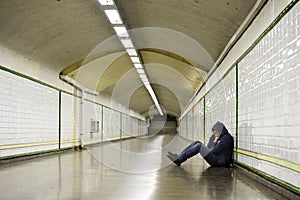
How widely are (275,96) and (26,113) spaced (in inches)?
287

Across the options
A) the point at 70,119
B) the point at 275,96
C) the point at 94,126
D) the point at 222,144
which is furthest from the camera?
the point at 94,126

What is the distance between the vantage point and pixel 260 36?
6.08m

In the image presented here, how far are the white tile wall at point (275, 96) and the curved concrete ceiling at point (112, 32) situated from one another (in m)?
1.34

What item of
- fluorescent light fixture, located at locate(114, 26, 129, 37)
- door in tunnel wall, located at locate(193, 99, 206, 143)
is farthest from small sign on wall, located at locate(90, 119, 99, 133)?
fluorescent light fixture, located at locate(114, 26, 129, 37)

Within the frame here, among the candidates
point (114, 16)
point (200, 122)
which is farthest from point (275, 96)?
point (200, 122)

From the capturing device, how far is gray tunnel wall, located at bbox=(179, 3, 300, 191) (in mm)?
4238

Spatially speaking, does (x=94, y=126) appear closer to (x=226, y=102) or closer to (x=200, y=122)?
(x=200, y=122)

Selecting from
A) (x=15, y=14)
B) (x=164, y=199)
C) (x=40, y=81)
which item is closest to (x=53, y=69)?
(x=40, y=81)

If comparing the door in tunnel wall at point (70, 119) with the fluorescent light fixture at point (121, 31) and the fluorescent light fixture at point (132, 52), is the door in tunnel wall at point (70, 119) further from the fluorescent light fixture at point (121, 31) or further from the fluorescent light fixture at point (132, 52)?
the fluorescent light fixture at point (121, 31)

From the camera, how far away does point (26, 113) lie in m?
10.4

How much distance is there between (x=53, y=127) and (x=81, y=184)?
26.1 ft

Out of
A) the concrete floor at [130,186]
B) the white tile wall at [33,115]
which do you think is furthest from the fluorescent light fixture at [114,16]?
the concrete floor at [130,186]

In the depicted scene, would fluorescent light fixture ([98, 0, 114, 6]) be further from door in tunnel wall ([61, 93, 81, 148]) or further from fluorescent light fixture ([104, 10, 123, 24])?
door in tunnel wall ([61, 93, 81, 148])

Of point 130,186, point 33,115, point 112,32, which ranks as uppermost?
point 112,32
